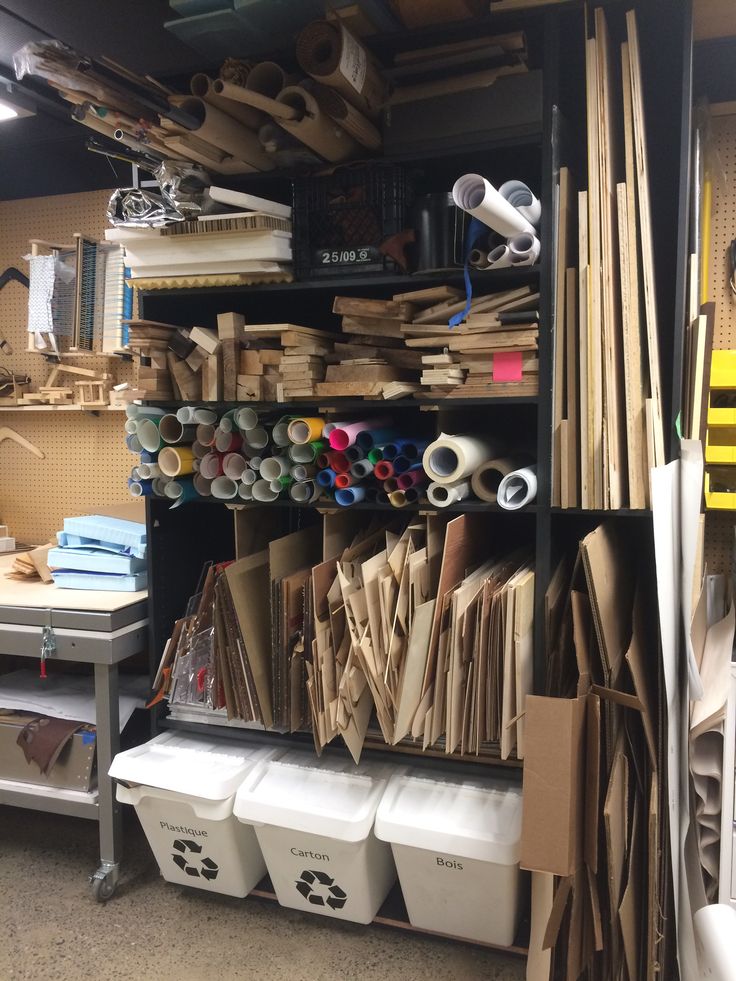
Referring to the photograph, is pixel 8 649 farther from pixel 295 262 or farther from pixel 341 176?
pixel 341 176

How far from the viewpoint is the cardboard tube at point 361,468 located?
74.0 inches

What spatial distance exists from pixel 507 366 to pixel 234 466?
77 centimetres

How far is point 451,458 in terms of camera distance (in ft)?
6.04

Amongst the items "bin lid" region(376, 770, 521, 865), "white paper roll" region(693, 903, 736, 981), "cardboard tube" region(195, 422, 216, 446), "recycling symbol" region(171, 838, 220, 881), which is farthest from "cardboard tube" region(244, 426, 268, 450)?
"white paper roll" region(693, 903, 736, 981)

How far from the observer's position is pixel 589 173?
1.68 meters

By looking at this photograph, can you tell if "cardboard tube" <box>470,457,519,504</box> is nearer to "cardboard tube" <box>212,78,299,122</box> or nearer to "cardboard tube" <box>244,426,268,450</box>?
"cardboard tube" <box>244,426,268,450</box>

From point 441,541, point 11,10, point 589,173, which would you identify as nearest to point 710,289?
point 589,173

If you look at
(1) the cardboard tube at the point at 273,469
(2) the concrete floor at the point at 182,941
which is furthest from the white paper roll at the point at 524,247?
(2) the concrete floor at the point at 182,941

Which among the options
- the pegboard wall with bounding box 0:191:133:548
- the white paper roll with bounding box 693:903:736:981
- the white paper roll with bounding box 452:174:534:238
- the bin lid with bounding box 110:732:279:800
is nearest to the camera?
the white paper roll with bounding box 693:903:736:981

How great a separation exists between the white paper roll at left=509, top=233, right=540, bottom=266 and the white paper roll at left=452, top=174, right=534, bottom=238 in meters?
0.06

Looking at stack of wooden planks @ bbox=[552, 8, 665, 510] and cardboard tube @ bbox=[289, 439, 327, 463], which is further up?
stack of wooden planks @ bbox=[552, 8, 665, 510]

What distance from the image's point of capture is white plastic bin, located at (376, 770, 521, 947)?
5.63ft

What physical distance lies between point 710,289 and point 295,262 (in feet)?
3.85

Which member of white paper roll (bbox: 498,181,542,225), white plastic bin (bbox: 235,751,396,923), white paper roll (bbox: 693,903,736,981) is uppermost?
white paper roll (bbox: 498,181,542,225)
